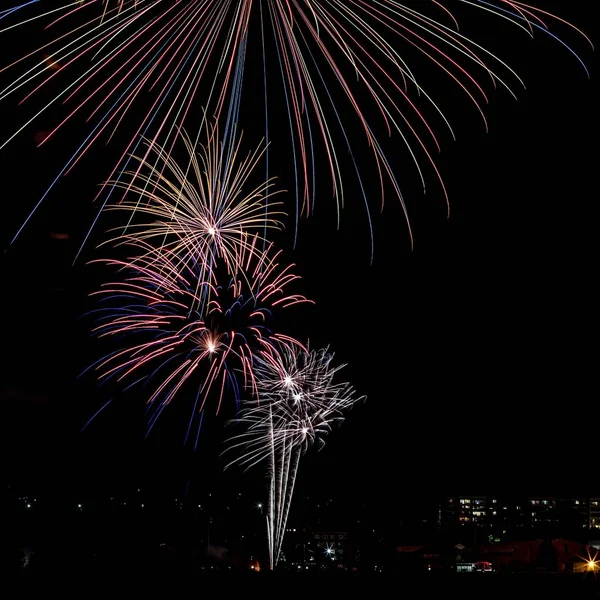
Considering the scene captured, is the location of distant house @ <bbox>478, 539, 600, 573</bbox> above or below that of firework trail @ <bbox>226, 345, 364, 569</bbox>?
below

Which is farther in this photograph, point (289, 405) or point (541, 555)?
point (541, 555)

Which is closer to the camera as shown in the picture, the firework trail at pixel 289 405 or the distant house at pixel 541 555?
the firework trail at pixel 289 405

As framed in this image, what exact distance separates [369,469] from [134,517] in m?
17.1

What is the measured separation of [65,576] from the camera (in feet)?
28.7

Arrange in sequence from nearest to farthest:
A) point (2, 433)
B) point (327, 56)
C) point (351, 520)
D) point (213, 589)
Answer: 1. point (213, 589)
2. point (327, 56)
3. point (2, 433)
4. point (351, 520)

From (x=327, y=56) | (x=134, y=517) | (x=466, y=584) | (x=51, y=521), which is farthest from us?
(x=134, y=517)

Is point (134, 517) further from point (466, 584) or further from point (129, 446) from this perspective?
point (466, 584)

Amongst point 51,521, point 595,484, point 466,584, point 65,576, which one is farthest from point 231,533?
point 65,576

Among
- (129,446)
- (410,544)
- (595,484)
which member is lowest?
(410,544)

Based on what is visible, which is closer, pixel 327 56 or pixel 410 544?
pixel 327 56

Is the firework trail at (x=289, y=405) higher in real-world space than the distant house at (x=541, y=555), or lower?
higher

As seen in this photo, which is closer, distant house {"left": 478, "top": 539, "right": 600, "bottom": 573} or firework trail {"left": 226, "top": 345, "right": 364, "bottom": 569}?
firework trail {"left": 226, "top": 345, "right": 364, "bottom": 569}

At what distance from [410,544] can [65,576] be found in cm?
4241

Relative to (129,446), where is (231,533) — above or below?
below
